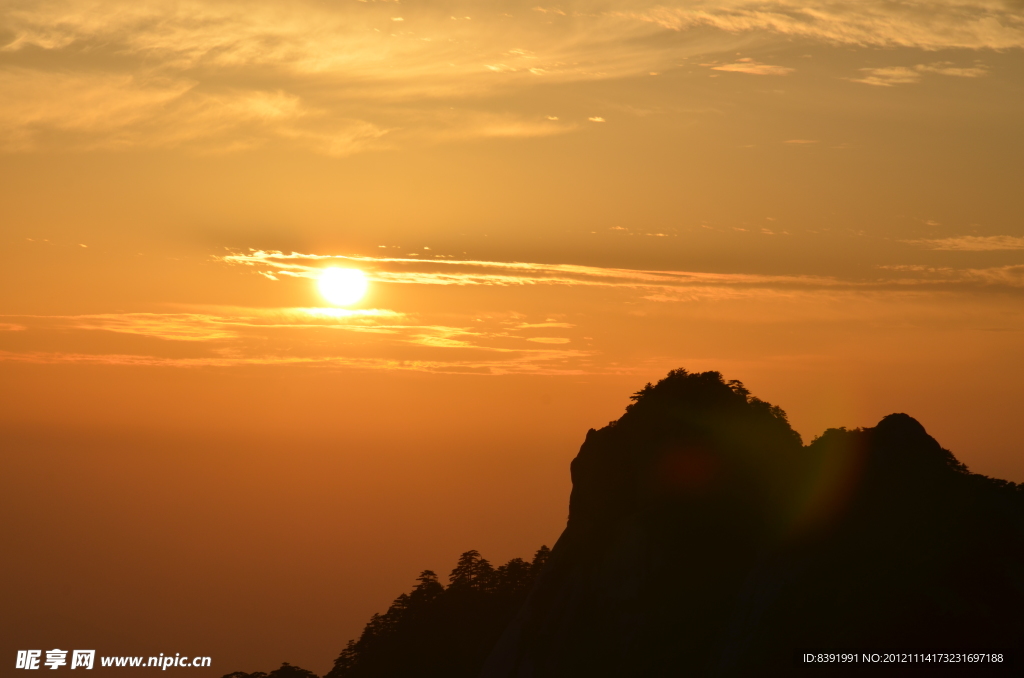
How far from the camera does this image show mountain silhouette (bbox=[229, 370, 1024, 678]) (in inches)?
1560

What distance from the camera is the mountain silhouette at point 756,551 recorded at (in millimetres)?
39625

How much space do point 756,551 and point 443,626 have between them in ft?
209

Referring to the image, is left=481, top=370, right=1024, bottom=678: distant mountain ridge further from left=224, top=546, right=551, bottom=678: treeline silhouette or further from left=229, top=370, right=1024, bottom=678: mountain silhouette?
left=224, top=546, right=551, bottom=678: treeline silhouette

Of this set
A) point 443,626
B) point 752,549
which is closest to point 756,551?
point 752,549

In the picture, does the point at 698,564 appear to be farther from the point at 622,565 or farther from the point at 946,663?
the point at 946,663

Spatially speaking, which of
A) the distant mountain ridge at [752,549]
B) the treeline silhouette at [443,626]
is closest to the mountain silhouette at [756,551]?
the distant mountain ridge at [752,549]

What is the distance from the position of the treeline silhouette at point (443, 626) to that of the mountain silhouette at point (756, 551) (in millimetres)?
35951

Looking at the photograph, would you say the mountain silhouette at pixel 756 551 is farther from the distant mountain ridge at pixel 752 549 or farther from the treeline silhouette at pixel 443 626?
the treeline silhouette at pixel 443 626

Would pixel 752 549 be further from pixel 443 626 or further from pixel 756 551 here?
pixel 443 626

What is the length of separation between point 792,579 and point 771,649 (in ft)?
10.1

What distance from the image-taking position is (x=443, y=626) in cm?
10988

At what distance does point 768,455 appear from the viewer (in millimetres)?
58500

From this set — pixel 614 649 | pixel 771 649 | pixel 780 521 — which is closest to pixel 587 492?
pixel 614 649

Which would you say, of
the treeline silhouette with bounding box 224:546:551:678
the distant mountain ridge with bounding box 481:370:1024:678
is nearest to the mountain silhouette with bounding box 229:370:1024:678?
the distant mountain ridge with bounding box 481:370:1024:678
